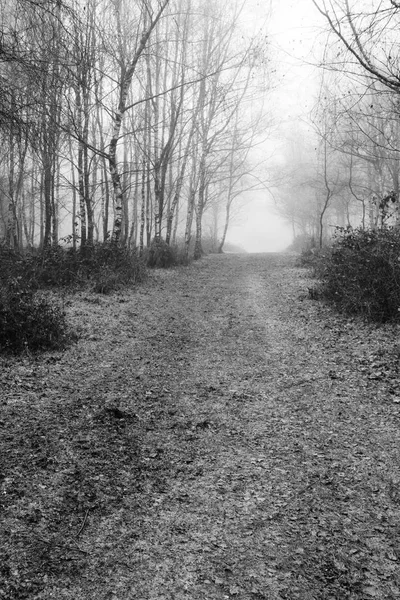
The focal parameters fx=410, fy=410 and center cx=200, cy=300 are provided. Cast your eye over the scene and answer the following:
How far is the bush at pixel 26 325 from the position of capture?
230 inches

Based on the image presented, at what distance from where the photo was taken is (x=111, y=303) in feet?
29.6

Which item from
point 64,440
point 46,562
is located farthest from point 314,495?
point 64,440

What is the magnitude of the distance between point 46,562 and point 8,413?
2.15 meters

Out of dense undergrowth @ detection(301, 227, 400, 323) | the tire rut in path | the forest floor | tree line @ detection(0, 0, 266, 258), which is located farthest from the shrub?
the tire rut in path

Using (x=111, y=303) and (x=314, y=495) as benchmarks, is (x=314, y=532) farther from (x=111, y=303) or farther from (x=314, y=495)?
(x=111, y=303)

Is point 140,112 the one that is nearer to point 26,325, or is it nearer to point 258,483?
point 26,325

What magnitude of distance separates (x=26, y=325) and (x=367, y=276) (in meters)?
6.06

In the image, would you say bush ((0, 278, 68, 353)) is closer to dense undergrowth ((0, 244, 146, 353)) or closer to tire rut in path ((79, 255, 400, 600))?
dense undergrowth ((0, 244, 146, 353))

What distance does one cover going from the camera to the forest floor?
7.88 ft

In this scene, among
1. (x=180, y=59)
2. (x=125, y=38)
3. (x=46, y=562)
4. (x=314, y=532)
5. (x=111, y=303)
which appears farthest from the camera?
(x=180, y=59)

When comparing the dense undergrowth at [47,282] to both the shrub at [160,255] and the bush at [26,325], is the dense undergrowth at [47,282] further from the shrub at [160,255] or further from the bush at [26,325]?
the shrub at [160,255]

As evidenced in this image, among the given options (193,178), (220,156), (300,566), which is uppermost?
(220,156)

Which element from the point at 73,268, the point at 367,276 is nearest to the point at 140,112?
the point at 73,268

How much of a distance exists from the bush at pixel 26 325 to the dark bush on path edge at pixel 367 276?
531 centimetres
